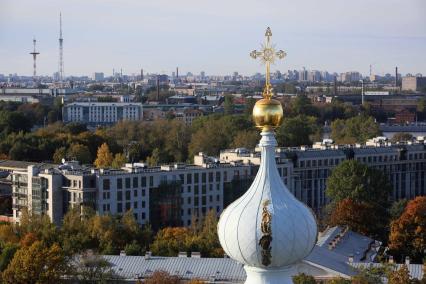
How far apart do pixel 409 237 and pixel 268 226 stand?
2258 cm

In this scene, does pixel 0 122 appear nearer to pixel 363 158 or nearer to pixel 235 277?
pixel 363 158

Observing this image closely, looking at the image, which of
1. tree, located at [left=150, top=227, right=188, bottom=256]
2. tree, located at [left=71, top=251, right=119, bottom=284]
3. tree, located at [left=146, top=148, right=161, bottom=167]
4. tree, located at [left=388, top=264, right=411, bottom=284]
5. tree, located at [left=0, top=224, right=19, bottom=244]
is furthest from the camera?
tree, located at [left=146, top=148, right=161, bottom=167]

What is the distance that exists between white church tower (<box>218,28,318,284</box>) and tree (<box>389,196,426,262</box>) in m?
21.6

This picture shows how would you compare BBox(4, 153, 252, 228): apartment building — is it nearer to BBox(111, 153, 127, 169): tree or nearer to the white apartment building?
BBox(111, 153, 127, 169): tree

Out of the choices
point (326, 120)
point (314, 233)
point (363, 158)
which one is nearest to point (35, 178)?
point (363, 158)

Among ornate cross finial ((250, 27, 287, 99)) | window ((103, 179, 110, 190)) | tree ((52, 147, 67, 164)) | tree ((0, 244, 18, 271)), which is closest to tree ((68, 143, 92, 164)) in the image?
tree ((52, 147, 67, 164))

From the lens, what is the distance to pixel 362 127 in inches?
2712

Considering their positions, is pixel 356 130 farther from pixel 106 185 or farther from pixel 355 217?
pixel 355 217

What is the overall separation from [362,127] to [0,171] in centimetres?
2881

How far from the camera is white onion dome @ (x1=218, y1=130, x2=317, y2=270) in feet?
28.7

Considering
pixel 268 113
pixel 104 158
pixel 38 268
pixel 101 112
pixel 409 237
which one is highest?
pixel 268 113

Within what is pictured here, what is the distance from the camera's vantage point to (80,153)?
2157 inches

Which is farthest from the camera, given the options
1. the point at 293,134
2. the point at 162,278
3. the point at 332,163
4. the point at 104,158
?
the point at 293,134

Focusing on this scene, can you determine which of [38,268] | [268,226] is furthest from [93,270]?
[268,226]
